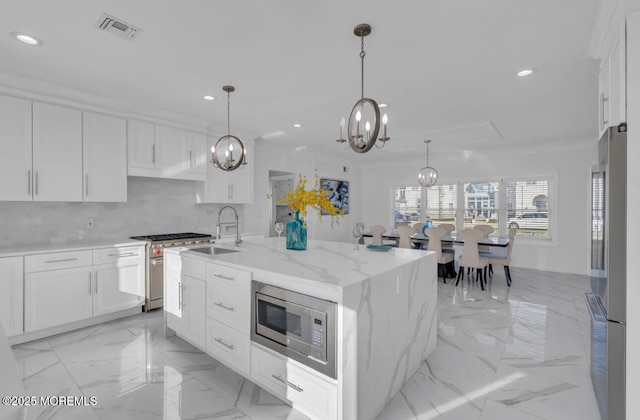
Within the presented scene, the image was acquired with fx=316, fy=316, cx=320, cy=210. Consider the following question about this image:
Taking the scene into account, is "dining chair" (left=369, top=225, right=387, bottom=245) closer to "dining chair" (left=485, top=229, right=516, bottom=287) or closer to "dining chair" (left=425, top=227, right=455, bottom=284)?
"dining chair" (left=425, top=227, right=455, bottom=284)

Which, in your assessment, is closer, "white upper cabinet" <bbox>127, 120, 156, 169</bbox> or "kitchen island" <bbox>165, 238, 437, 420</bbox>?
"kitchen island" <bbox>165, 238, 437, 420</bbox>

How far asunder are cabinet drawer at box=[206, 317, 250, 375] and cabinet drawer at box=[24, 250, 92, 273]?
6.18 ft

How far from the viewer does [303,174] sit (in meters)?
6.90

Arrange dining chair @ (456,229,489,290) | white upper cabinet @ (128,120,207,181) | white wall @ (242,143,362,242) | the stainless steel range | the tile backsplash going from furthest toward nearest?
white wall @ (242,143,362,242) → dining chair @ (456,229,489,290) → white upper cabinet @ (128,120,207,181) → the stainless steel range → the tile backsplash

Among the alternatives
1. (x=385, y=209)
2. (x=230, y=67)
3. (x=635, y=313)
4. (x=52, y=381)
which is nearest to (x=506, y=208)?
(x=385, y=209)

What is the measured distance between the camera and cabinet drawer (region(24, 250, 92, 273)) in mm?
3068

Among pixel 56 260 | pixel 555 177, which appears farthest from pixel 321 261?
pixel 555 177

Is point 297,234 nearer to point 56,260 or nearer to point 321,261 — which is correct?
point 321,261

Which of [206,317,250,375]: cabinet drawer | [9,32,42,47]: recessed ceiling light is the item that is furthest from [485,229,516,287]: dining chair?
[9,32,42,47]: recessed ceiling light

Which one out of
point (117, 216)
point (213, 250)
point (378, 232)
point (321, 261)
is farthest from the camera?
point (378, 232)

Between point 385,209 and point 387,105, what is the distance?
465 centimetres

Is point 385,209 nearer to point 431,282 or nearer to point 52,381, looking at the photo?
point 431,282

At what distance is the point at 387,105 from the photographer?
3928mm

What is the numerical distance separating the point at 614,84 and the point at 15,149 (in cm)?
495
